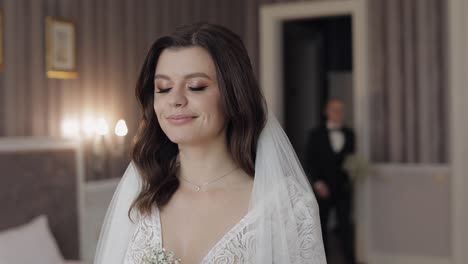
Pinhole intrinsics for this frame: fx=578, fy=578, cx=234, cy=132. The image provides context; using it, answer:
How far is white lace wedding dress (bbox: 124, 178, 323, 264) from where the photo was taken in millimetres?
1508

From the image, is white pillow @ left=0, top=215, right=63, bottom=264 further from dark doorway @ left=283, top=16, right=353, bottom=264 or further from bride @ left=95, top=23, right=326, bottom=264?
dark doorway @ left=283, top=16, right=353, bottom=264

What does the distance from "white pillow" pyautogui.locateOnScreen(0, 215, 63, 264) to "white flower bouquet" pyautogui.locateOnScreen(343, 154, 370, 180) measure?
282cm

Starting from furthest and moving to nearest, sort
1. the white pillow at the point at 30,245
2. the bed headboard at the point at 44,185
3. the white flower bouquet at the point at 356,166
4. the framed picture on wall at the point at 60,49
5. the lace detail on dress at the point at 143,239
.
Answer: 1. the white flower bouquet at the point at 356,166
2. the framed picture on wall at the point at 60,49
3. the bed headboard at the point at 44,185
4. the white pillow at the point at 30,245
5. the lace detail on dress at the point at 143,239

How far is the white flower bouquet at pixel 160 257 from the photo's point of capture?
56.7 inches

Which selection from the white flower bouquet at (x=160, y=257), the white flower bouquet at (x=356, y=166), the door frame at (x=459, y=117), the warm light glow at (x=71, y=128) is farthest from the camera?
the white flower bouquet at (x=356, y=166)

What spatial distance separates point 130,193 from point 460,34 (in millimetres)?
4268

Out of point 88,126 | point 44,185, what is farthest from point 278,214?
point 88,126

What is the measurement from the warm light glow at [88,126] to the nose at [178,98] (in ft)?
9.36

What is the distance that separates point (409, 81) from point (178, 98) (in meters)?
4.41

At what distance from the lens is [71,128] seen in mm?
4062

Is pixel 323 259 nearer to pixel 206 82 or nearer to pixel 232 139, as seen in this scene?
pixel 232 139

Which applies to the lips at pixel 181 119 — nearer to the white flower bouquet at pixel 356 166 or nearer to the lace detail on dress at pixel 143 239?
the lace detail on dress at pixel 143 239

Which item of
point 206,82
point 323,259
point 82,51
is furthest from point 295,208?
point 82,51

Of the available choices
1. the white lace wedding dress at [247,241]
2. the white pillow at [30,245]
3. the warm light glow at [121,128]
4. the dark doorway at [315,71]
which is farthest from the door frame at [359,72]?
the white lace wedding dress at [247,241]
